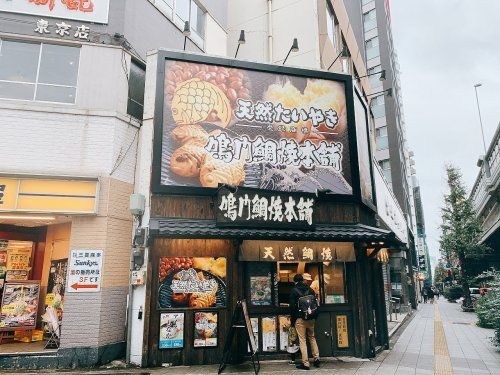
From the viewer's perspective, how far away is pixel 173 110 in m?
10.6

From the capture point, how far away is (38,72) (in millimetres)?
10641

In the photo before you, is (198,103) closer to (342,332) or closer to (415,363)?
(342,332)

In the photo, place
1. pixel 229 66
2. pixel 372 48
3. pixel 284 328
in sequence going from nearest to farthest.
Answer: pixel 284 328, pixel 229 66, pixel 372 48

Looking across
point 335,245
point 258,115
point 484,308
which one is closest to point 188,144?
point 258,115

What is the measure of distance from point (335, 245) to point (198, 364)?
A: 4.99 metres

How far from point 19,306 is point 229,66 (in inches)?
381

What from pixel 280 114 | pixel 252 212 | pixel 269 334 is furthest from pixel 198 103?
pixel 269 334

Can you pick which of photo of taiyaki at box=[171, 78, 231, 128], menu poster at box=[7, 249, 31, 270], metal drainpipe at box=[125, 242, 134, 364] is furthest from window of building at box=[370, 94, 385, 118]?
menu poster at box=[7, 249, 31, 270]

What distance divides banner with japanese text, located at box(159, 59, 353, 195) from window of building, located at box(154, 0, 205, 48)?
12.8 ft

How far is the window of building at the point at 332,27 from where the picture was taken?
1814 centimetres

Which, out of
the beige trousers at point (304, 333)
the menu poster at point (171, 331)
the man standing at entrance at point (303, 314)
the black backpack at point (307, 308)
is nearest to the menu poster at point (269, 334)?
the man standing at entrance at point (303, 314)

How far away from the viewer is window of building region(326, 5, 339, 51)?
18.1m

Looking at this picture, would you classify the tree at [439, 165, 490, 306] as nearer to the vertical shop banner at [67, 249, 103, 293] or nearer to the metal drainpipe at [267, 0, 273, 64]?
the metal drainpipe at [267, 0, 273, 64]

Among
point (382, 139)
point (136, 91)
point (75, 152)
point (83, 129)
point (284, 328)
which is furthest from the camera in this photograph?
point (382, 139)
